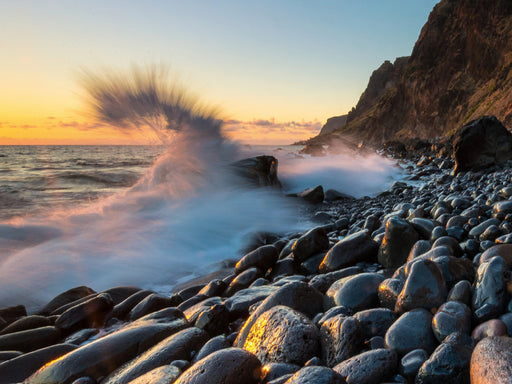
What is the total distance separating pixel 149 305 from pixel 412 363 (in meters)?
2.70

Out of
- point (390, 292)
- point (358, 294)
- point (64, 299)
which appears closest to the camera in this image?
point (390, 292)

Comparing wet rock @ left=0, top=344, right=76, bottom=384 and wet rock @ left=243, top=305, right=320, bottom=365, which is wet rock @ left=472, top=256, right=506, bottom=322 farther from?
wet rock @ left=0, top=344, right=76, bottom=384

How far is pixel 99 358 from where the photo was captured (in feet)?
7.13

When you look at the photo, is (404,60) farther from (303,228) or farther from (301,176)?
(303,228)

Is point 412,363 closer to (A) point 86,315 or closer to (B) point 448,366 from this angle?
(B) point 448,366

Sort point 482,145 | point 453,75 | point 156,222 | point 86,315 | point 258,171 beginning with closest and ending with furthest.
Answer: point 86,315
point 482,145
point 156,222
point 258,171
point 453,75

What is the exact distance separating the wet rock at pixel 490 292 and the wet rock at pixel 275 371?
96cm

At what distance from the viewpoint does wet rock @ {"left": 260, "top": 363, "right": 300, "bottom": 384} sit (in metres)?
1.58

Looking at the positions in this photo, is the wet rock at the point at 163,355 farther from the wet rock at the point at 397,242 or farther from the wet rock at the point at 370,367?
the wet rock at the point at 397,242

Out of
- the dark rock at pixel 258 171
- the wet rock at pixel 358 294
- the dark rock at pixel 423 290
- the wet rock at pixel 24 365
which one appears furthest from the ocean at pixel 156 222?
the dark rock at pixel 423 290

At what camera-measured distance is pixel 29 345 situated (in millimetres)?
3020

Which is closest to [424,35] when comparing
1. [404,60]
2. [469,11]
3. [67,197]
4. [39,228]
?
[469,11]

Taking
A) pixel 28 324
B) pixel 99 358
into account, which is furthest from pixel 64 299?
pixel 99 358

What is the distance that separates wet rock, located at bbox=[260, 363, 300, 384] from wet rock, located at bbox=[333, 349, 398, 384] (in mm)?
231
